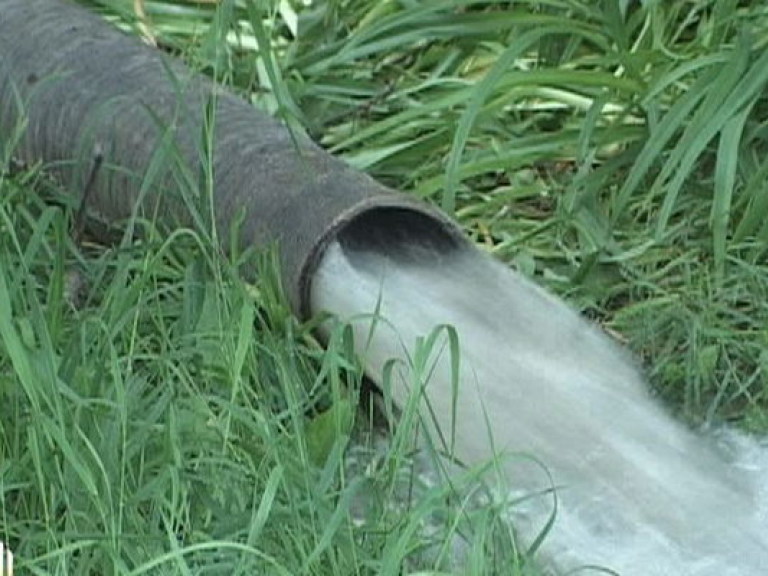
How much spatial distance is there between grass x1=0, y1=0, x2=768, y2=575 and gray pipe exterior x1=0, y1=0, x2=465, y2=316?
80 mm

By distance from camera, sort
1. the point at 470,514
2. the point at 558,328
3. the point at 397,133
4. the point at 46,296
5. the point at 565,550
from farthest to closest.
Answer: the point at 397,133 < the point at 558,328 < the point at 46,296 < the point at 565,550 < the point at 470,514

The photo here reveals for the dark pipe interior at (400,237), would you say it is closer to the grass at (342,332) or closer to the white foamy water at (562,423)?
the white foamy water at (562,423)

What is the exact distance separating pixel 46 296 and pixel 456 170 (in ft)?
2.84

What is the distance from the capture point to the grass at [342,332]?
116 inches

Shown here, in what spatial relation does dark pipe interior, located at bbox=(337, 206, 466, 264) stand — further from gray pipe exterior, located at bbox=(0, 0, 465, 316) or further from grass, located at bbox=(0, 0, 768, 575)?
grass, located at bbox=(0, 0, 768, 575)

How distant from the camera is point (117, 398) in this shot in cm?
307

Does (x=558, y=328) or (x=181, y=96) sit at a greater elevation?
(x=181, y=96)

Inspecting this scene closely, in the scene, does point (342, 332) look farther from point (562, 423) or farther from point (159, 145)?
point (159, 145)

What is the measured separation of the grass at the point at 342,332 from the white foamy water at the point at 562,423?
0.09 m

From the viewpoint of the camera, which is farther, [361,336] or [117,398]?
[361,336]

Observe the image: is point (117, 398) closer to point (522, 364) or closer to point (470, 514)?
point (470, 514)

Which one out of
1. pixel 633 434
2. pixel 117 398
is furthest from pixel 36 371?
pixel 633 434

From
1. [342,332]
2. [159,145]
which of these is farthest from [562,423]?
[159,145]

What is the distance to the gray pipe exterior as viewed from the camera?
3727mm
